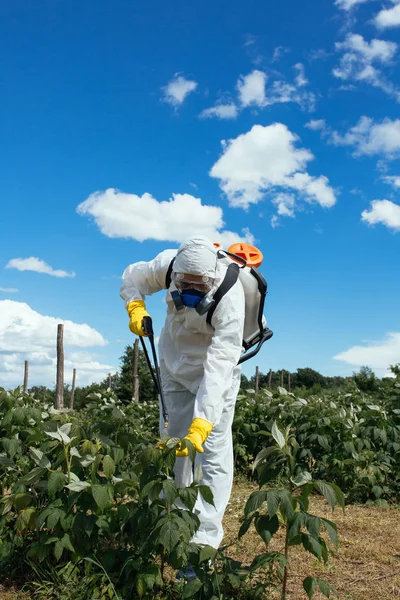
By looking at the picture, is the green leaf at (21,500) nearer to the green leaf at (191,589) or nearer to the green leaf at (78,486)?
the green leaf at (78,486)

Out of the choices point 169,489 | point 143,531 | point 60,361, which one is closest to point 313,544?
point 169,489

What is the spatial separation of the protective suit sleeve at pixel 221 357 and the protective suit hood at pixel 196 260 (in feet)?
0.64

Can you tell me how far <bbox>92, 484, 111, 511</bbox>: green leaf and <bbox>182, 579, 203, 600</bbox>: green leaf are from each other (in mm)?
448

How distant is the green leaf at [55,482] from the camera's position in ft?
7.83

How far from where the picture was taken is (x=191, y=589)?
7.14 feet

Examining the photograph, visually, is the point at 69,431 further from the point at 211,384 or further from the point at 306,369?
the point at 306,369

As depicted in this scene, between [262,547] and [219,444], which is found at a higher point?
[219,444]

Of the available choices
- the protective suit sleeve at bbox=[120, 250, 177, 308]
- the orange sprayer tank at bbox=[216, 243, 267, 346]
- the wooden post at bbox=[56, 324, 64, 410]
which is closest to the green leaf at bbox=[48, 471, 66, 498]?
the protective suit sleeve at bbox=[120, 250, 177, 308]

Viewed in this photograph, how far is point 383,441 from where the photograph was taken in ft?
15.3

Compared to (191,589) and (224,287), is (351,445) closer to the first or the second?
(224,287)

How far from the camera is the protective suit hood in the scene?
9.10 feet

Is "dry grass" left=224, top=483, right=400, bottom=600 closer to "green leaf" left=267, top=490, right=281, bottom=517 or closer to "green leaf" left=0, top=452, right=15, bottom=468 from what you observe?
"green leaf" left=267, top=490, right=281, bottom=517

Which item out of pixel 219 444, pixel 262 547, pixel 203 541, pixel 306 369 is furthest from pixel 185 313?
pixel 306 369

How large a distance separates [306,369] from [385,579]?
3400 centimetres
